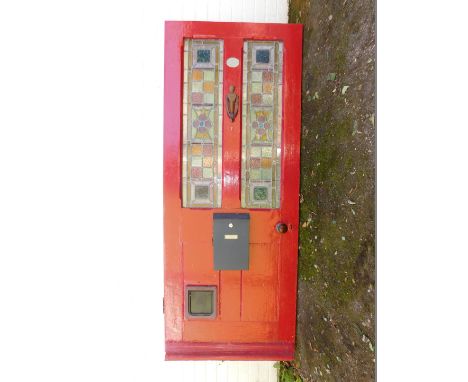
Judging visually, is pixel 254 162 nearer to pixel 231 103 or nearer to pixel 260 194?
pixel 260 194

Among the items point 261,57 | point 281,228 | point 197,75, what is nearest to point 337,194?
point 281,228

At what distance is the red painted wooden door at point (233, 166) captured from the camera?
2.38m

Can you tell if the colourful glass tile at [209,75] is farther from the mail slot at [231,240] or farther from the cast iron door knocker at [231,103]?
the mail slot at [231,240]

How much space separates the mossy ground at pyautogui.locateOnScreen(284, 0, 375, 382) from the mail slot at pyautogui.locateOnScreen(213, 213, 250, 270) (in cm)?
42

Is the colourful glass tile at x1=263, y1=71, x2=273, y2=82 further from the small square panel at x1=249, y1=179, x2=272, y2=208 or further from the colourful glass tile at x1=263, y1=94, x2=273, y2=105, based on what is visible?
the small square panel at x1=249, y1=179, x2=272, y2=208

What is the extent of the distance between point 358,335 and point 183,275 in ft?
4.22

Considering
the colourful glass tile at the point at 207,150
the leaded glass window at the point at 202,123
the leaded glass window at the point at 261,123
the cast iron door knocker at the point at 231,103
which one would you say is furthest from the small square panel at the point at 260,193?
the cast iron door knocker at the point at 231,103

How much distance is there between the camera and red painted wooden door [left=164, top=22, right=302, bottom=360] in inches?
93.9

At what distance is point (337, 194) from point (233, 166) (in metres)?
0.83
